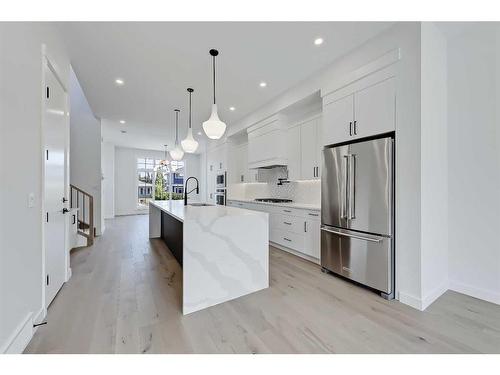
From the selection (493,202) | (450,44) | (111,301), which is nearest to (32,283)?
(111,301)

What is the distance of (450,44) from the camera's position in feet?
8.24

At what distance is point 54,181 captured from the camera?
7.68 ft

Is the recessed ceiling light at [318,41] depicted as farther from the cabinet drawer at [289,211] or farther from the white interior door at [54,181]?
the white interior door at [54,181]

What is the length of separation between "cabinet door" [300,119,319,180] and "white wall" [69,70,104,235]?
15.4 ft

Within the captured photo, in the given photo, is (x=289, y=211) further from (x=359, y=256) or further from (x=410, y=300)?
(x=410, y=300)

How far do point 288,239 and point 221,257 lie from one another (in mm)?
1951

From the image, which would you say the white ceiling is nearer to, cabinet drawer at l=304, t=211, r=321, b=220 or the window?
cabinet drawer at l=304, t=211, r=321, b=220

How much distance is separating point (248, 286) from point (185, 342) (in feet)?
3.04

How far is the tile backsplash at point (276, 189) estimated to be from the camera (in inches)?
170

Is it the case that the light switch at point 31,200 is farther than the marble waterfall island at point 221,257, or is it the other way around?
the marble waterfall island at point 221,257

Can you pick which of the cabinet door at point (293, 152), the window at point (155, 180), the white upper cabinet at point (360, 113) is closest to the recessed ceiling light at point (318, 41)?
the white upper cabinet at point (360, 113)

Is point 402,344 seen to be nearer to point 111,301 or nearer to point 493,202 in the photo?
point 493,202

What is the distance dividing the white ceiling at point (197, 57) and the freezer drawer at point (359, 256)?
229 cm

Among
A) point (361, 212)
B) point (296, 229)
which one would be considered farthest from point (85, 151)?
point (361, 212)
